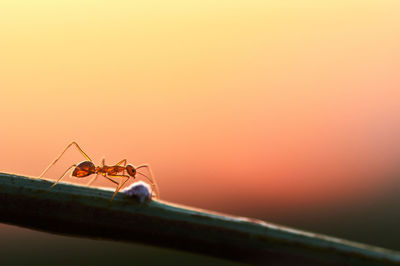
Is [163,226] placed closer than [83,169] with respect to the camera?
Yes

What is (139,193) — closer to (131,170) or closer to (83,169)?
(83,169)

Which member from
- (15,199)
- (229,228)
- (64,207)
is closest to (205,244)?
(229,228)

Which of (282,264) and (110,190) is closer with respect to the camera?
(282,264)

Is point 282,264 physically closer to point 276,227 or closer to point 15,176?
point 276,227

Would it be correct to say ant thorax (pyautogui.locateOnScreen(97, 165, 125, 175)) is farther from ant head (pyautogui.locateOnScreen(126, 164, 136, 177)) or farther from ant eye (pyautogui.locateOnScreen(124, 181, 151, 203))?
ant eye (pyautogui.locateOnScreen(124, 181, 151, 203))

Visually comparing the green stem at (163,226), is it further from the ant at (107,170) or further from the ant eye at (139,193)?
the ant at (107,170)

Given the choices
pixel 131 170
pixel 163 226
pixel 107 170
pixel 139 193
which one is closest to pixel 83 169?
pixel 107 170
